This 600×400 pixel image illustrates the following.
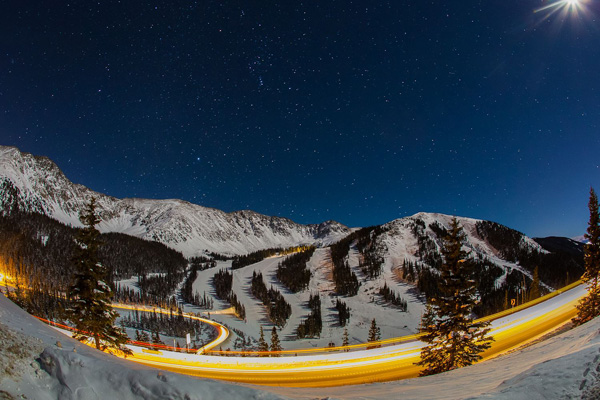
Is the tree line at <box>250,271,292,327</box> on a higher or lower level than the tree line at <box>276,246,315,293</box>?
lower

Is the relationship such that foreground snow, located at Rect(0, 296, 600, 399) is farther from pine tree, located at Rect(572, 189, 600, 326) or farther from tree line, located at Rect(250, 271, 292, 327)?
tree line, located at Rect(250, 271, 292, 327)

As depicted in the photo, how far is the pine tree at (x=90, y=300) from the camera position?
1866 cm

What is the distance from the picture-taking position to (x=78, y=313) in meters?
18.8

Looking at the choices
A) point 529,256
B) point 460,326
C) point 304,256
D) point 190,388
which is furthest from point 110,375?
point 529,256

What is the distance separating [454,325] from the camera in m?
17.5

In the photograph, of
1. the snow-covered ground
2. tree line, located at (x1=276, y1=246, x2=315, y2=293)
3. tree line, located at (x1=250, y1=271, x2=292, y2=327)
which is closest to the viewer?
the snow-covered ground

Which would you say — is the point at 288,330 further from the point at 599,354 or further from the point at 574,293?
the point at 599,354

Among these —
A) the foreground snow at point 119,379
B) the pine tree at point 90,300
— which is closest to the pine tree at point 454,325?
the foreground snow at point 119,379

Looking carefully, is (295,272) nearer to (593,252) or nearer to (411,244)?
(411,244)

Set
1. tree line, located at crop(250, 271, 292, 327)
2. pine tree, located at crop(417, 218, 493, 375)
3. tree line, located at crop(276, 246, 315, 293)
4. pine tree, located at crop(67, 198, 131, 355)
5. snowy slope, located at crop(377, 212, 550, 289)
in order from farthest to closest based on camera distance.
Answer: snowy slope, located at crop(377, 212, 550, 289) < tree line, located at crop(276, 246, 315, 293) < tree line, located at crop(250, 271, 292, 327) < pine tree, located at crop(67, 198, 131, 355) < pine tree, located at crop(417, 218, 493, 375)

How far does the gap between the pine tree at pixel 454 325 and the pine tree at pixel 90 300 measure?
2067 cm

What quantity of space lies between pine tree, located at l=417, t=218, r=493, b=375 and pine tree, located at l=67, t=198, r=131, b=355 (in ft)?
67.8

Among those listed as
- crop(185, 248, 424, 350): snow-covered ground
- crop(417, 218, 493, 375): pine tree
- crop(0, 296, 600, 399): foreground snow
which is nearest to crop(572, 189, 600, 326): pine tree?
crop(417, 218, 493, 375): pine tree

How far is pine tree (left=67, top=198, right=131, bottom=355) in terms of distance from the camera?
61.2 ft
